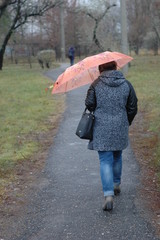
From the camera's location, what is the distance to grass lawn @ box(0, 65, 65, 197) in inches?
287

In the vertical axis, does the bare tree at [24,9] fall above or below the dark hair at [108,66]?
above

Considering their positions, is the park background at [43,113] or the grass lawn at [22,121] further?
the grass lawn at [22,121]

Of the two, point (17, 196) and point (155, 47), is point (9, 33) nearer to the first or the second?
point (155, 47)

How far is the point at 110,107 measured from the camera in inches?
180

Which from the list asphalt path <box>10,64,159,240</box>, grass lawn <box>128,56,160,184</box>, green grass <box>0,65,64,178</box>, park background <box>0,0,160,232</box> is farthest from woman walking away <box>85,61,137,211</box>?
green grass <box>0,65,64,178</box>

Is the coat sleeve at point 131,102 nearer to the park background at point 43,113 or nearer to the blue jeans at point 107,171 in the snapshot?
the blue jeans at point 107,171

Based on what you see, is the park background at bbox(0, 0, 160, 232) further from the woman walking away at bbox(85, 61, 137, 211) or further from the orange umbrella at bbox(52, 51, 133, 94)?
the woman walking away at bbox(85, 61, 137, 211)

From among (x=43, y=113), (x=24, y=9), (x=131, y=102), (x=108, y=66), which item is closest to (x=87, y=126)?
(x=131, y=102)

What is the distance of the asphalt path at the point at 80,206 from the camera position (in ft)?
13.6

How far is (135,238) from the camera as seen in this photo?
3.94 meters

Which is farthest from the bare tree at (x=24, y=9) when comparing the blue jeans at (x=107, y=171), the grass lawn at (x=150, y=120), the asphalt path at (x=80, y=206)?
the blue jeans at (x=107, y=171)

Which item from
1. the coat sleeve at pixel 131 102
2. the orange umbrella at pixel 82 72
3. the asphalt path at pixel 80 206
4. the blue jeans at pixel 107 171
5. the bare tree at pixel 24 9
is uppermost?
the bare tree at pixel 24 9

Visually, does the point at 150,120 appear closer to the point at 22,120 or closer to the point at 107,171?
the point at 22,120

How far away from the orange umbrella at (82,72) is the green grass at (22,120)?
2092 mm
